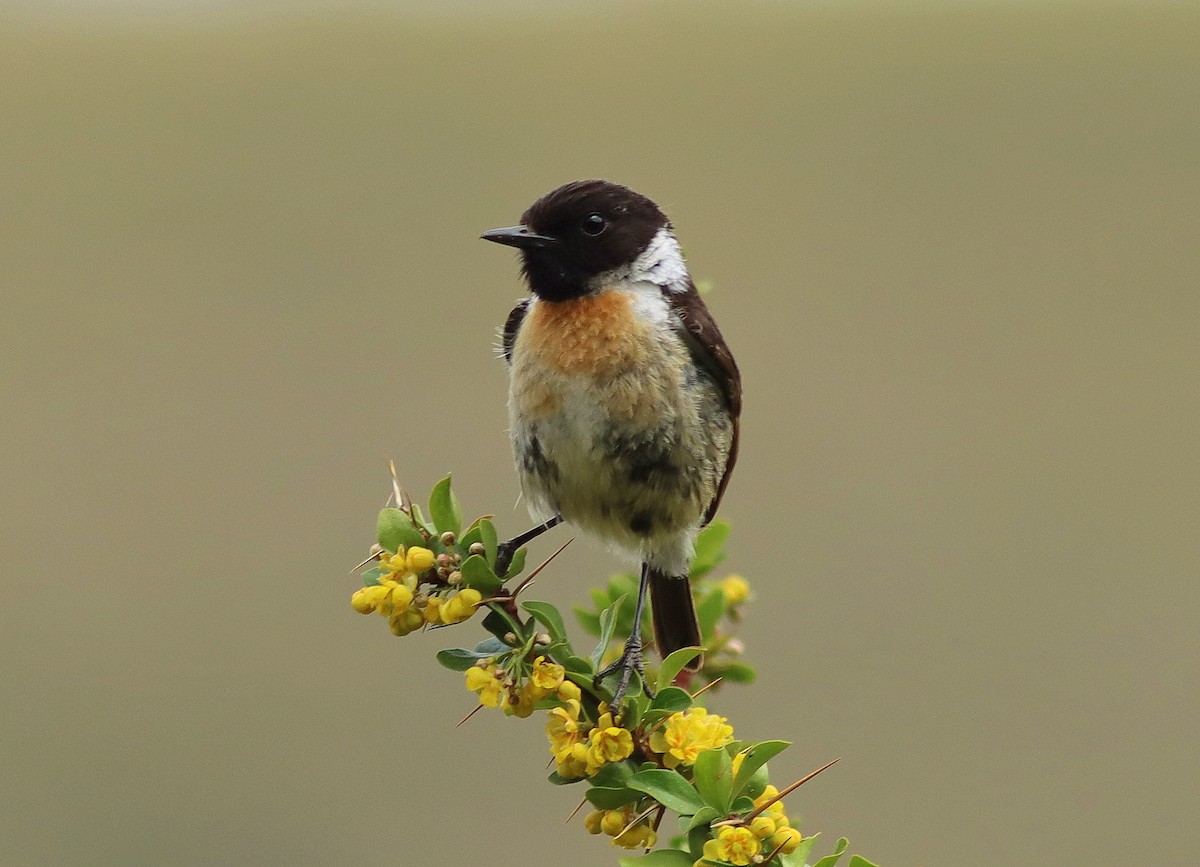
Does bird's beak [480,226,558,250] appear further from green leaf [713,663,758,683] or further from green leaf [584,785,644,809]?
green leaf [584,785,644,809]

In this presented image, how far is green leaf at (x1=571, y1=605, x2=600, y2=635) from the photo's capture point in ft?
9.41

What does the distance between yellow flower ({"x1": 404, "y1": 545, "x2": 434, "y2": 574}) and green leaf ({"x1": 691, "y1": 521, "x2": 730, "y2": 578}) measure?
101 cm

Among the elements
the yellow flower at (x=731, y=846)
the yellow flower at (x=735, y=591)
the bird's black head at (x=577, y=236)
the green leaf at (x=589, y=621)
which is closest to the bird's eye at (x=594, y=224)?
the bird's black head at (x=577, y=236)

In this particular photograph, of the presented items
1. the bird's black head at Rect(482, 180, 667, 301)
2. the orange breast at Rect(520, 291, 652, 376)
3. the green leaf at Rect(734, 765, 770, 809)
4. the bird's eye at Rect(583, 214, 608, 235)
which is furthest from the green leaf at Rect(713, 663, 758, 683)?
the bird's eye at Rect(583, 214, 608, 235)

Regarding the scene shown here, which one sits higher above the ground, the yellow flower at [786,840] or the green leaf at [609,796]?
the green leaf at [609,796]

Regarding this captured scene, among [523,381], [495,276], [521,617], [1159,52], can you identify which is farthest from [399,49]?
[521,617]

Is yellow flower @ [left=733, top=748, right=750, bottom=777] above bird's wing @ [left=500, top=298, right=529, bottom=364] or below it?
below

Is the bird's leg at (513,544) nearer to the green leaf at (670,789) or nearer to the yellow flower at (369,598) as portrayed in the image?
the yellow flower at (369,598)

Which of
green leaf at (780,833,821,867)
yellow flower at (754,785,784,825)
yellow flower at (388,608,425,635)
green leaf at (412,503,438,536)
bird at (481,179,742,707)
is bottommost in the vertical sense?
green leaf at (780,833,821,867)

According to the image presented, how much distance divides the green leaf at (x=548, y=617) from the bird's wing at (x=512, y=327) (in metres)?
1.66

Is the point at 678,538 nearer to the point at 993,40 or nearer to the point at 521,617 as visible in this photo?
the point at 521,617

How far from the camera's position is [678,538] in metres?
3.84

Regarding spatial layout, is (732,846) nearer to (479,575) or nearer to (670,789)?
(670,789)

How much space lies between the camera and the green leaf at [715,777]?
2178mm
